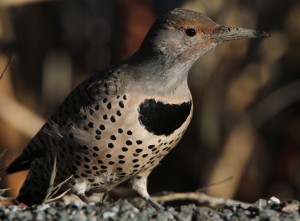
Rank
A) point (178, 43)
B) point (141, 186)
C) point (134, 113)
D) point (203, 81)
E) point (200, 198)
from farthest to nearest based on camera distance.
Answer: point (203, 81) → point (200, 198) → point (141, 186) → point (178, 43) → point (134, 113)

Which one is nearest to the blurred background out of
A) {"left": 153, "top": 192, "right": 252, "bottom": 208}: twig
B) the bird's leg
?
{"left": 153, "top": 192, "right": 252, "bottom": 208}: twig

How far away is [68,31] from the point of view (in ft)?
26.2

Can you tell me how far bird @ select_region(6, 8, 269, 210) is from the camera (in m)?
4.39

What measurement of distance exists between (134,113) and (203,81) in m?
3.02

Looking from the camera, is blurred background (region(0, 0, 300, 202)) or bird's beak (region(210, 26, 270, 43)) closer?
bird's beak (region(210, 26, 270, 43))

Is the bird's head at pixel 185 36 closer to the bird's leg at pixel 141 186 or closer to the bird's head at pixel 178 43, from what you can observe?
the bird's head at pixel 178 43

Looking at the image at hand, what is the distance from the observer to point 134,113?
4359 millimetres

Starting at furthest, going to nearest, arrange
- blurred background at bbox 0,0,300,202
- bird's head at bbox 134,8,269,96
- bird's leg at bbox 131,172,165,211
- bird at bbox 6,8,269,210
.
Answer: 1. blurred background at bbox 0,0,300,202
2. bird's leg at bbox 131,172,165,211
3. bird's head at bbox 134,8,269,96
4. bird at bbox 6,8,269,210

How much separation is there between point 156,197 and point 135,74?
969 mm

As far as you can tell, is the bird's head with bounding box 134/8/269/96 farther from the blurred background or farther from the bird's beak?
the blurred background

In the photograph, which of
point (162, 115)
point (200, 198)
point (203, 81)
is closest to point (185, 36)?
point (162, 115)

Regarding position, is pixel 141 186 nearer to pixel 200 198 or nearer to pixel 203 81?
pixel 200 198

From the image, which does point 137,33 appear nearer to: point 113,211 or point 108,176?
point 108,176

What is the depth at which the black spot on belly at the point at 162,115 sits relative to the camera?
4.39 m
